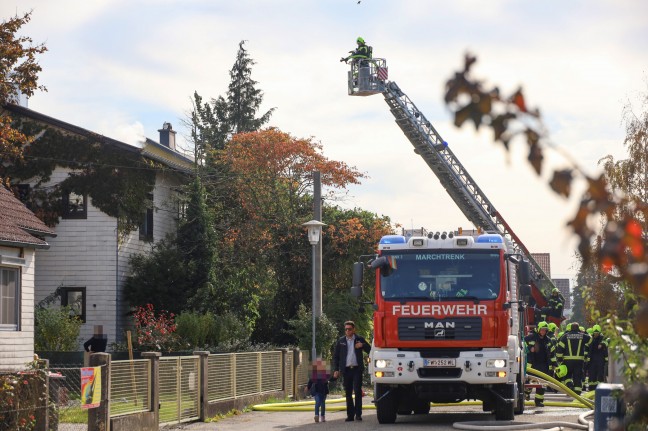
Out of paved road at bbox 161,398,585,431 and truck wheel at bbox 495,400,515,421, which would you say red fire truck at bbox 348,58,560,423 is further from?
paved road at bbox 161,398,585,431

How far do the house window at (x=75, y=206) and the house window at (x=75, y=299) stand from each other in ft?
7.36

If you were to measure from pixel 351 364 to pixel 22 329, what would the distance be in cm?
727

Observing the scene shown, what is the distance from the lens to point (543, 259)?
49.3 metres

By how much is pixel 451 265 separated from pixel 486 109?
46.8ft

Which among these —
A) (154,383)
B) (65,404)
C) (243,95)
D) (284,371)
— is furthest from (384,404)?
(243,95)

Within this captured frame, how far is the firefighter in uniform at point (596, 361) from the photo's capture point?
22656mm

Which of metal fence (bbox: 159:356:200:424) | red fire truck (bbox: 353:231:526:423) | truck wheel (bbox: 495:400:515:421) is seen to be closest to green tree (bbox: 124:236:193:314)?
metal fence (bbox: 159:356:200:424)

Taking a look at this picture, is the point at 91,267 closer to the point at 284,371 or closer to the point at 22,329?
the point at 284,371

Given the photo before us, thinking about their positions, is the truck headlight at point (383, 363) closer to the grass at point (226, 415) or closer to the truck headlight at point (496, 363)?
the truck headlight at point (496, 363)

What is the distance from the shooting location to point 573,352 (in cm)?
2264

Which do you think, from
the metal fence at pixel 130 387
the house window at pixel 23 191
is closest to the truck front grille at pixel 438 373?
the metal fence at pixel 130 387

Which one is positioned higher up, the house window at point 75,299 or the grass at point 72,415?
the house window at point 75,299

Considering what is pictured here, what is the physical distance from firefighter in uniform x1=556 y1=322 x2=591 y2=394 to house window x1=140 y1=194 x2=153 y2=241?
1664cm

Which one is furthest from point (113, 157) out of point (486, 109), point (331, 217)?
point (486, 109)
